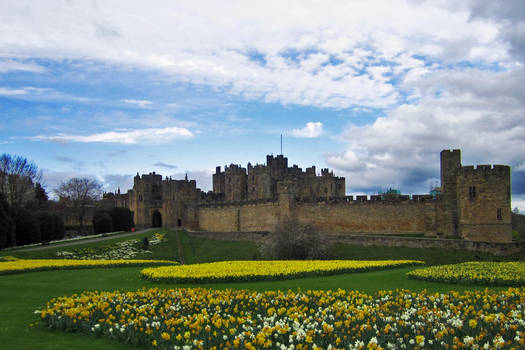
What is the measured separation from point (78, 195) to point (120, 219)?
2033cm

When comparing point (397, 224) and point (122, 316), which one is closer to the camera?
point (122, 316)

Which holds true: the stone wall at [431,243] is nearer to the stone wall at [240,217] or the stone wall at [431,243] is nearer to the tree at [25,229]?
the stone wall at [240,217]

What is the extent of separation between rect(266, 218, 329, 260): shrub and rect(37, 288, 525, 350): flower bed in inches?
851

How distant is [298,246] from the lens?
35844mm

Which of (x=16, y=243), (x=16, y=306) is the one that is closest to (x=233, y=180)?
(x=16, y=243)

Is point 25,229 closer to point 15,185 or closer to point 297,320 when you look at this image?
point 15,185

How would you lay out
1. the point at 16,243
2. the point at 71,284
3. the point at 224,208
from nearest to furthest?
the point at 71,284 < the point at 16,243 < the point at 224,208

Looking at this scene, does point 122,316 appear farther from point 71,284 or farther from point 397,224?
point 397,224

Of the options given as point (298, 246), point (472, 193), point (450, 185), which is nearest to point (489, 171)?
point (472, 193)

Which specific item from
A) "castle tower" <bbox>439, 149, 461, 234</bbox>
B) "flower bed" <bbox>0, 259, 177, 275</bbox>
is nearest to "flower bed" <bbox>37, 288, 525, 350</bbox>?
"flower bed" <bbox>0, 259, 177, 275</bbox>

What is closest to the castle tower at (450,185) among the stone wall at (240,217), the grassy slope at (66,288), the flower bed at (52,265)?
the stone wall at (240,217)

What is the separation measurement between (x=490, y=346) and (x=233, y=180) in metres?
65.1

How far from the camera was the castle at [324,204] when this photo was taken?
36.7m

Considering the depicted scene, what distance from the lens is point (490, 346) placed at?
316 inches
